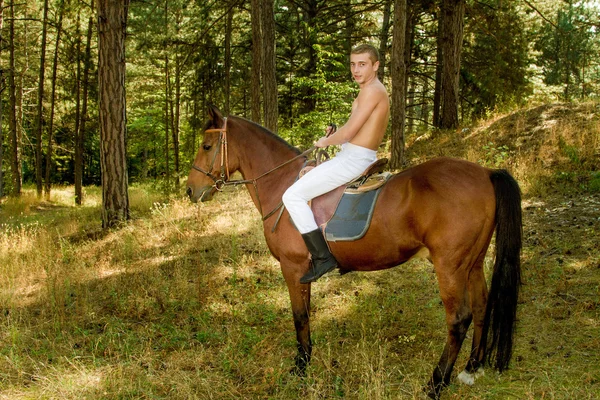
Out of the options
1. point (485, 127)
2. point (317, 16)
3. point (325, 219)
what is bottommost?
point (325, 219)

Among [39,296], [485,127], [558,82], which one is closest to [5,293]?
[39,296]

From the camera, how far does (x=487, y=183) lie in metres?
3.71

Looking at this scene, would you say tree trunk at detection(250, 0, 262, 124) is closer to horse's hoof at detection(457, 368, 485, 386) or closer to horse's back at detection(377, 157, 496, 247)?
horse's back at detection(377, 157, 496, 247)

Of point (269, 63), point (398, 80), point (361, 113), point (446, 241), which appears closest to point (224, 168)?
point (361, 113)

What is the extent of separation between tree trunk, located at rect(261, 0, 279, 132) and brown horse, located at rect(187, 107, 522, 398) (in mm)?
7549

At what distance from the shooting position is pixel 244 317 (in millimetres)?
5457

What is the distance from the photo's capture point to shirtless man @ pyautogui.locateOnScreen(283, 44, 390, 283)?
149 inches

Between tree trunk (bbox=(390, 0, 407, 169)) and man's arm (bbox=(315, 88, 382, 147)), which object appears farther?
tree trunk (bbox=(390, 0, 407, 169))

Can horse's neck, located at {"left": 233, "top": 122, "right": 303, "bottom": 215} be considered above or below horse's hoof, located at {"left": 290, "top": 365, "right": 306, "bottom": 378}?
above

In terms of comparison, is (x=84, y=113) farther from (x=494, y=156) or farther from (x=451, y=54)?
(x=494, y=156)

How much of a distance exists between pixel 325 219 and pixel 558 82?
101ft

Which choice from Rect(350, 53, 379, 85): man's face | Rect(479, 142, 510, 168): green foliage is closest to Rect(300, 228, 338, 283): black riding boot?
Rect(350, 53, 379, 85): man's face

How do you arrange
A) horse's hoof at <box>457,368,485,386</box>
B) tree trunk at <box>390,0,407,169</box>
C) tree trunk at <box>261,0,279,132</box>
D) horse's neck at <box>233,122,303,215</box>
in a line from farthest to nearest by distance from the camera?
1. tree trunk at <box>261,0,279,132</box>
2. tree trunk at <box>390,0,407,169</box>
3. horse's neck at <box>233,122,303,215</box>
4. horse's hoof at <box>457,368,485,386</box>

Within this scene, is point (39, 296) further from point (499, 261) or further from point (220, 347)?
point (499, 261)
